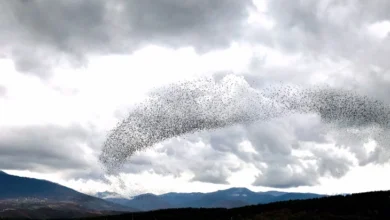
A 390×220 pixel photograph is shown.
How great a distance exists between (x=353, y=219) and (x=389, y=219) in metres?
16.3

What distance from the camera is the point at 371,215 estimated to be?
198 metres

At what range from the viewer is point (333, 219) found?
19800cm

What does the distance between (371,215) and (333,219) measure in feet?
59.7

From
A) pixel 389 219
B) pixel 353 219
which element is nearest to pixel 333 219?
pixel 353 219

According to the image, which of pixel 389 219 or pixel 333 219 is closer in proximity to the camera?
pixel 389 219

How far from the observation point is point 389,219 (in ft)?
591

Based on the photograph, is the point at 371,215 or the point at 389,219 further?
the point at 371,215

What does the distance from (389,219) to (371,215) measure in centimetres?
1784

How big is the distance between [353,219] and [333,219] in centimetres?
977

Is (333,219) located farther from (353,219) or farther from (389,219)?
(389,219)
